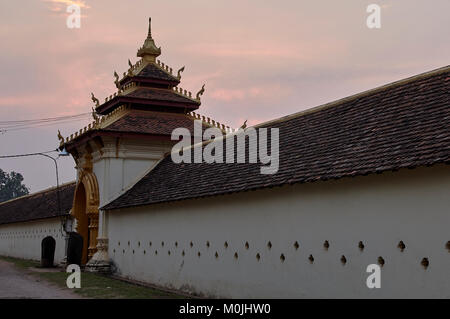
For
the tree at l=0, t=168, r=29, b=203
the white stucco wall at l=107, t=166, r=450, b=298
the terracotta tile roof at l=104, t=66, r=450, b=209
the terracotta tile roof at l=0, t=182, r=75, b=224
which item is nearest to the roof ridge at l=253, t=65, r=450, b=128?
the terracotta tile roof at l=104, t=66, r=450, b=209

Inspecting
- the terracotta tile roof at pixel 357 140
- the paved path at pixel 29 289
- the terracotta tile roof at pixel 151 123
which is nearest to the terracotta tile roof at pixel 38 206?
the terracotta tile roof at pixel 151 123

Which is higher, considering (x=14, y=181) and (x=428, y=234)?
(x=14, y=181)

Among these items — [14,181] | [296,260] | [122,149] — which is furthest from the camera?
[14,181]

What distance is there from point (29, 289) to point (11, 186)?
318ft

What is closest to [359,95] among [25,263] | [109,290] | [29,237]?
[109,290]

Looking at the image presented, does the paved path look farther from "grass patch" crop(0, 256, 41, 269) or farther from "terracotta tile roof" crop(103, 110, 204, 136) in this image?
"grass patch" crop(0, 256, 41, 269)

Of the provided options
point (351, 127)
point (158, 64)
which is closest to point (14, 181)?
point (158, 64)

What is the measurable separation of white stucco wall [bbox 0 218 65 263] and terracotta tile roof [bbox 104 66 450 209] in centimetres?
1422

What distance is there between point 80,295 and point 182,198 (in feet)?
12.4

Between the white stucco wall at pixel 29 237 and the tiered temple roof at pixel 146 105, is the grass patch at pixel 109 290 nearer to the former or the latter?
the tiered temple roof at pixel 146 105

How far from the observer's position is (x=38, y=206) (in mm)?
39312

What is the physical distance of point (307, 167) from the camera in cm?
1320

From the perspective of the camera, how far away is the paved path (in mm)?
15656
